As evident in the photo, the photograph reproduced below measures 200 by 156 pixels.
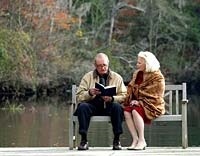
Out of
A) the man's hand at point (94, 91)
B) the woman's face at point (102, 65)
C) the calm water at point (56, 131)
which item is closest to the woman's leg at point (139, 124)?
the man's hand at point (94, 91)

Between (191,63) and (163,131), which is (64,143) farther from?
(191,63)

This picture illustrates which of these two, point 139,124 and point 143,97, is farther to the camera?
point 143,97

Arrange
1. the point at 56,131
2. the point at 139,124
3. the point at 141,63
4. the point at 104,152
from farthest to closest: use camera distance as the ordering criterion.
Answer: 1. the point at 56,131
2. the point at 141,63
3. the point at 139,124
4. the point at 104,152

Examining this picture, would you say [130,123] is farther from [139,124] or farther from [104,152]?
[104,152]

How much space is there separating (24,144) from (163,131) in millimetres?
3855

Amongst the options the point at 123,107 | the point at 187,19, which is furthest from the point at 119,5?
the point at 123,107

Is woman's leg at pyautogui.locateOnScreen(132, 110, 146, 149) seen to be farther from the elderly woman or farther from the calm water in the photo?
the calm water

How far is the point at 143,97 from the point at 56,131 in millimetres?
8093

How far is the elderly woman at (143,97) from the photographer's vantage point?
825cm

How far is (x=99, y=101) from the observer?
8.37 meters

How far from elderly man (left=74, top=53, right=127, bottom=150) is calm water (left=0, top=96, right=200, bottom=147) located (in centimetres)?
477

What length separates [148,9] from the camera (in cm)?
3900

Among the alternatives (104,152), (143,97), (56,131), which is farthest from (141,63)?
(56,131)

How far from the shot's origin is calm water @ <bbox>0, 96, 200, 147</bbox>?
45.3 ft
